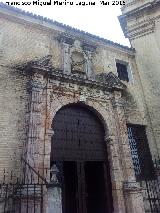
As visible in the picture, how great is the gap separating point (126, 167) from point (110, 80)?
3310 mm

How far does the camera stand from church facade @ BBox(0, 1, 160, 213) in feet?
21.5

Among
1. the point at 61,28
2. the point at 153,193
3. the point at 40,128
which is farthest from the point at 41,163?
the point at 61,28

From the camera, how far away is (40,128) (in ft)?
23.3

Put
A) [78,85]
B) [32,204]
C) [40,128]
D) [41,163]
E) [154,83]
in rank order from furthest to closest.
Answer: [154,83], [78,85], [40,128], [41,163], [32,204]

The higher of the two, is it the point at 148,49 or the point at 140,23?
the point at 140,23

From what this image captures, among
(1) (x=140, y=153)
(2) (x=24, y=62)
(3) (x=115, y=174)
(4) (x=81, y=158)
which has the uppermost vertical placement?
(2) (x=24, y=62)

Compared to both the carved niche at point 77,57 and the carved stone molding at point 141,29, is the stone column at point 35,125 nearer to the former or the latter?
the carved niche at point 77,57

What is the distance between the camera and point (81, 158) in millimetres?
7758

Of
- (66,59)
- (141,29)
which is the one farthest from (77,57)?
(141,29)

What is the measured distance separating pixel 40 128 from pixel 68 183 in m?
2.83

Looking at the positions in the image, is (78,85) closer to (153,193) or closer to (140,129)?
(140,129)

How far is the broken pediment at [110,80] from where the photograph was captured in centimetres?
927

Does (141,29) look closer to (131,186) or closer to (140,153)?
(140,153)

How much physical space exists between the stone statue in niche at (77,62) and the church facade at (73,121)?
0.04m
